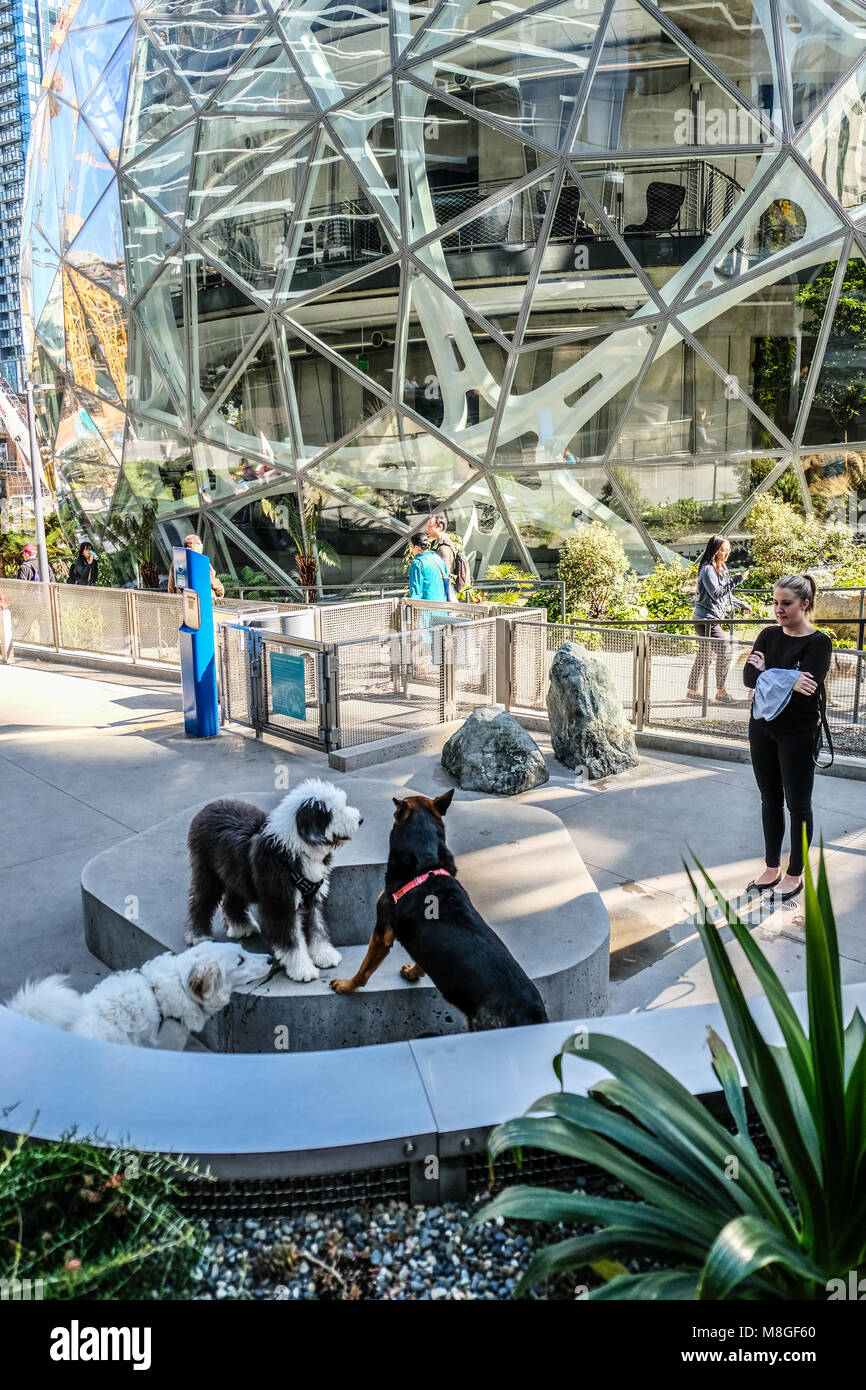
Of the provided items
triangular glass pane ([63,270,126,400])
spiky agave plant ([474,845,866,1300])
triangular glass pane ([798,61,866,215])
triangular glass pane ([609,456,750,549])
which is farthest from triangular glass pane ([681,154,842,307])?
spiky agave plant ([474,845,866,1300])

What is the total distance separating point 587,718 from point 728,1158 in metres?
6.11

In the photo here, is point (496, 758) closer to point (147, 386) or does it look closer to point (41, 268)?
point (147, 386)

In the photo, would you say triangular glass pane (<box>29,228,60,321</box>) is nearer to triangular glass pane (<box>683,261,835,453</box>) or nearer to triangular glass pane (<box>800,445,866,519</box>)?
triangular glass pane (<box>683,261,835,453</box>)

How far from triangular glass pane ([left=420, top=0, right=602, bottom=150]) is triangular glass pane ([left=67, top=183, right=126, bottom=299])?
7.46 metres

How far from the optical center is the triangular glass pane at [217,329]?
678 inches

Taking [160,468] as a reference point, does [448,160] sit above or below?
above

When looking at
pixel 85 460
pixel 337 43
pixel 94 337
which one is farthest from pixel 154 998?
pixel 85 460

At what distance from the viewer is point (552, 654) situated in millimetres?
9531

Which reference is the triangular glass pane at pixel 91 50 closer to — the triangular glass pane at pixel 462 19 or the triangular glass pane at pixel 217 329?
the triangular glass pane at pixel 217 329

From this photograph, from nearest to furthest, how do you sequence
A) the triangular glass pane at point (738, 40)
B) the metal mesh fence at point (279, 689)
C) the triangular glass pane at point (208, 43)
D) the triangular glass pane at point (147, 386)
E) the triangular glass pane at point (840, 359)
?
1. the metal mesh fence at point (279, 689)
2. the triangular glass pane at point (738, 40)
3. the triangular glass pane at point (840, 359)
4. the triangular glass pane at point (208, 43)
5. the triangular glass pane at point (147, 386)

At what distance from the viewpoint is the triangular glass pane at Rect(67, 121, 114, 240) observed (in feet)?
62.6

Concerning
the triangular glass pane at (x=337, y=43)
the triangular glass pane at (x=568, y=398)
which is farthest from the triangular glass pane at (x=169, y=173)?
the triangular glass pane at (x=568, y=398)

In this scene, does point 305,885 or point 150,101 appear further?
point 150,101

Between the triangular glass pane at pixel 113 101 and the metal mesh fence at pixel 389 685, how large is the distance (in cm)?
1454
